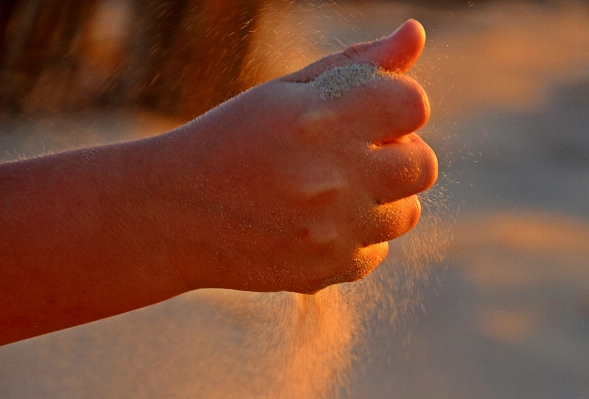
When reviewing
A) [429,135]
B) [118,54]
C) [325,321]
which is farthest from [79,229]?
[118,54]

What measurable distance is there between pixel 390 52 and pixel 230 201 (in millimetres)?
154

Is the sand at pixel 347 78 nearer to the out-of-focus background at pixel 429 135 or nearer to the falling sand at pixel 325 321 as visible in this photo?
the falling sand at pixel 325 321

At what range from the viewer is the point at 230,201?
0.46 metres

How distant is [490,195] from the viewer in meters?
0.98

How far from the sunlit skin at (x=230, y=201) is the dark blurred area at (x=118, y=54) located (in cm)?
67

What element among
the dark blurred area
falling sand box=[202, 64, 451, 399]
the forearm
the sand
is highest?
the sand

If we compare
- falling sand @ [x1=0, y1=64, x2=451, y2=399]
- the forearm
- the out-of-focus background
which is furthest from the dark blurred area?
the forearm

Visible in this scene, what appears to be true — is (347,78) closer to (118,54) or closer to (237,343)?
(237,343)

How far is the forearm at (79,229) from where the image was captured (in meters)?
0.47

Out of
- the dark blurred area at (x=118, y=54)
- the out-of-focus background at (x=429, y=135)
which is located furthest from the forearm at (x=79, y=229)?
the dark blurred area at (x=118, y=54)

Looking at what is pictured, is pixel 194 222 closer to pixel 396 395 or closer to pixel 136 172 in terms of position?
pixel 136 172

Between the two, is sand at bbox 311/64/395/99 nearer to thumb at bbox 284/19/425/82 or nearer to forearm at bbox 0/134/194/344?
thumb at bbox 284/19/425/82

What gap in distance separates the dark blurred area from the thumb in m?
0.69

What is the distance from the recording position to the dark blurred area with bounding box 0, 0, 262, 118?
1154mm
